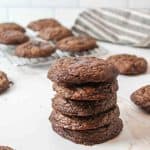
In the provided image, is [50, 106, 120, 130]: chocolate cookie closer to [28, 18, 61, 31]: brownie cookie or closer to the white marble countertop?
the white marble countertop

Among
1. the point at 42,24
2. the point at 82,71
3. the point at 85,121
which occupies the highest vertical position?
the point at 82,71

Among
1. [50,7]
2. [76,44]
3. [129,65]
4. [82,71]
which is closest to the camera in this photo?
[82,71]

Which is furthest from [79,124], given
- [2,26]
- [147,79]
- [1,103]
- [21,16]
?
[21,16]

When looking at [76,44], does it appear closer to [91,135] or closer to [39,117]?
[39,117]

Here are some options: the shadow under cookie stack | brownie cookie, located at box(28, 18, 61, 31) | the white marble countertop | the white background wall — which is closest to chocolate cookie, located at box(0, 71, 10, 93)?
the white marble countertop

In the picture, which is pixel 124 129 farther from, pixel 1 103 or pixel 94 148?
Result: pixel 1 103

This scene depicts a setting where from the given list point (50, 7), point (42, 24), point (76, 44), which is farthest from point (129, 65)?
point (50, 7)
